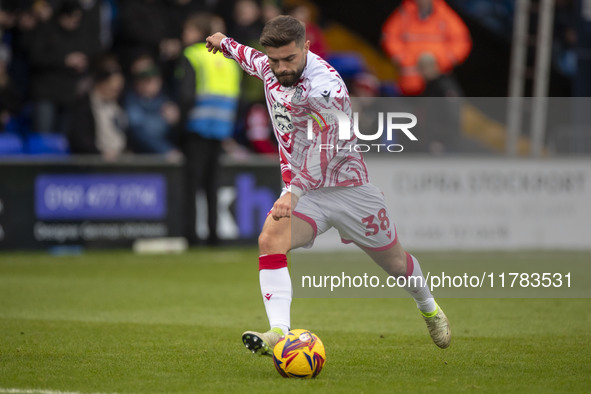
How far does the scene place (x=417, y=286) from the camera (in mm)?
7125

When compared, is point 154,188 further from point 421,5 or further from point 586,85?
point 586,85

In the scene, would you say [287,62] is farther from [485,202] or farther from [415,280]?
[485,202]

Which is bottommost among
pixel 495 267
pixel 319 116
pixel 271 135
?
pixel 495 267

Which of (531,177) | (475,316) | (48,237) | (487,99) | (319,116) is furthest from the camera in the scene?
(487,99)

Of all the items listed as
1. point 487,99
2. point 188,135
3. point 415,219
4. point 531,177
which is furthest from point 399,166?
point 487,99

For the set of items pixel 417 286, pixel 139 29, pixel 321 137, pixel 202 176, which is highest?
pixel 139 29

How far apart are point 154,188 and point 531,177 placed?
5.41 m

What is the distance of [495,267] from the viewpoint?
12.9 meters

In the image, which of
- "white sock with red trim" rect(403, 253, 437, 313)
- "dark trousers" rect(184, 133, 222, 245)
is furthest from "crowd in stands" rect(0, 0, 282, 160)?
"white sock with red trim" rect(403, 253, 437, 313)

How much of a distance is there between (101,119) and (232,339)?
8.14 meters

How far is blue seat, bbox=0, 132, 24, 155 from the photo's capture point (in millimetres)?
14947

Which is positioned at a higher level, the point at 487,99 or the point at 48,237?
the point at 487,99

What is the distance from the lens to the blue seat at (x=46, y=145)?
1531 cm

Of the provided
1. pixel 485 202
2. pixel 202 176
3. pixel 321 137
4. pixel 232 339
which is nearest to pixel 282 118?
pixel 321 137
